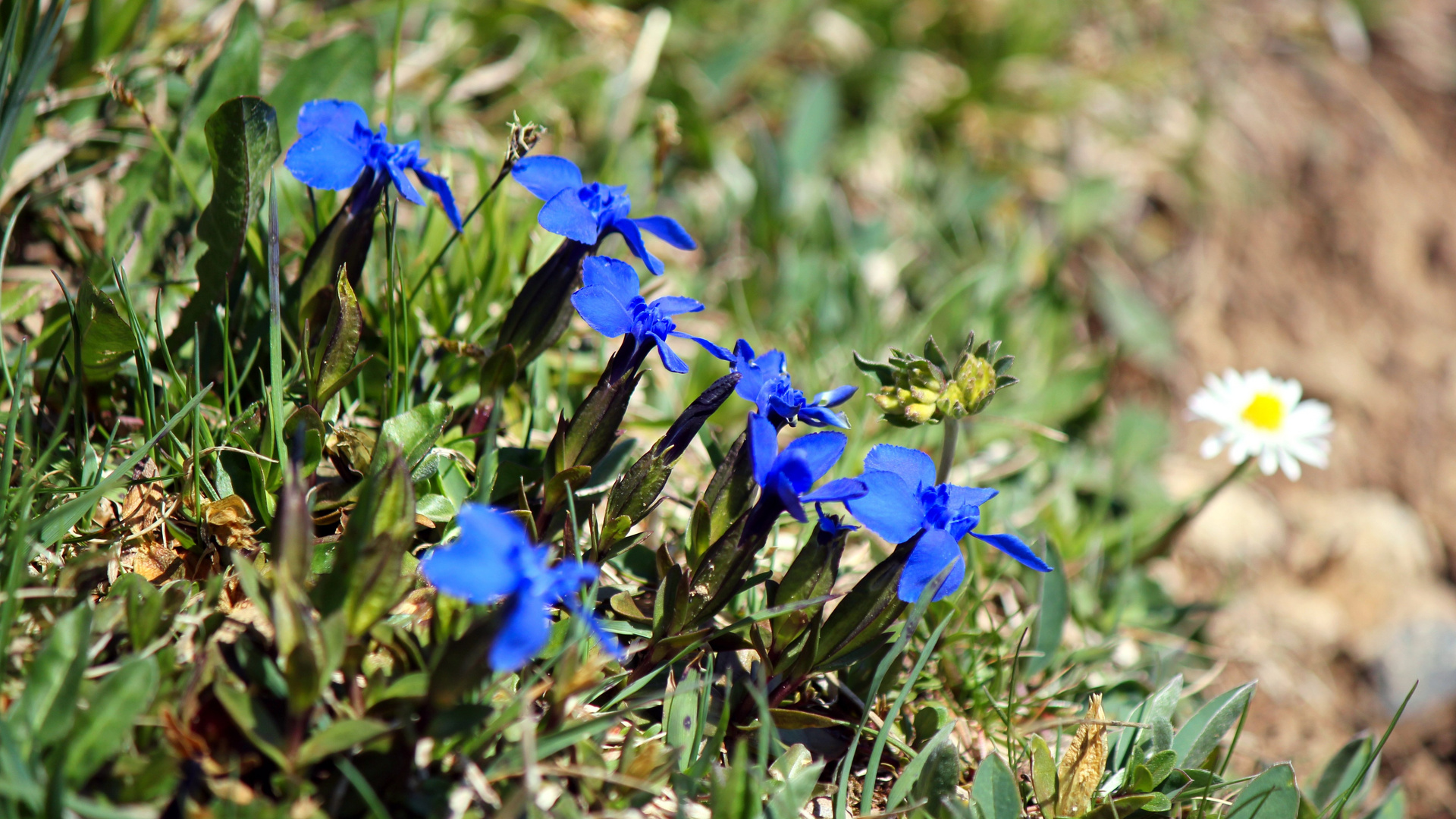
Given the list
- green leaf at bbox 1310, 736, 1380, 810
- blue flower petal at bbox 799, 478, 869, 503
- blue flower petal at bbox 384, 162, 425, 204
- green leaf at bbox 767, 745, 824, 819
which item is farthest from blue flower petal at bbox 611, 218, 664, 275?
green leaf at bbox 1310, 736, 1380, 810

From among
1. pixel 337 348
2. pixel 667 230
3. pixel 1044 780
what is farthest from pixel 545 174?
pixel 1044 780

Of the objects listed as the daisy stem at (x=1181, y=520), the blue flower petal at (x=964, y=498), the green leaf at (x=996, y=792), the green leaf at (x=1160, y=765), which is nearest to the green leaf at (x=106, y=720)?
the blue flower petal at (x=964, y=498)

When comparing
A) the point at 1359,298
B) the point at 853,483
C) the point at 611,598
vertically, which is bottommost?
the point at 1359,298

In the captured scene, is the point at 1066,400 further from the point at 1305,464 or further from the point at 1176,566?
the point at 1305,464

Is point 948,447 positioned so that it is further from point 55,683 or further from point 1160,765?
point 55,683

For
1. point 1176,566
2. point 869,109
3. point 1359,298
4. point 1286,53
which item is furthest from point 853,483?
point 1286,53

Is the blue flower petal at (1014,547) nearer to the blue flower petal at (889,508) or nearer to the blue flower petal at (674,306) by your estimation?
the blue flower petal at (889,508)

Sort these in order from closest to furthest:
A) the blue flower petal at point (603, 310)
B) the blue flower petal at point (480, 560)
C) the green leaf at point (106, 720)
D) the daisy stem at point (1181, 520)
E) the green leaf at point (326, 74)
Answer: the blue flower petal at point (480, 560) → the green leaf at point (106, 720) → the blue flower petal at point (603, 310) → the green leaf at point (326, 74) → the daisy stem at point (1181, 520)
